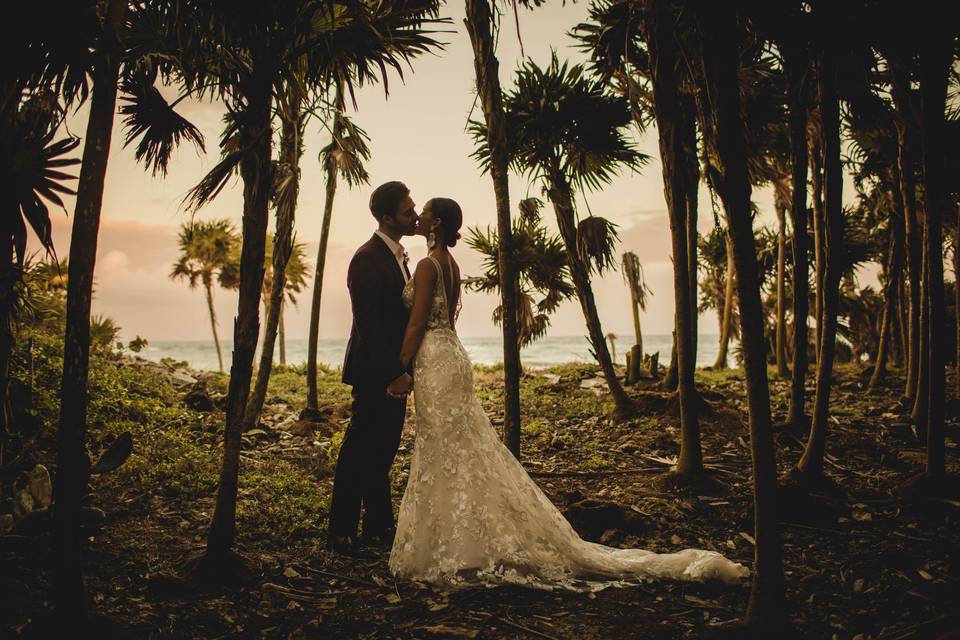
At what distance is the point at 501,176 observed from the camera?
17.6 feet

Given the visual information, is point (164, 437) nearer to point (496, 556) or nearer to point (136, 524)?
point (136, 524)

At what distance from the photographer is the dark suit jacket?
12.0 ft

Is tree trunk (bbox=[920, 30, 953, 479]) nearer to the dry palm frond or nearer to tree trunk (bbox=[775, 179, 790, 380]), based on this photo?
the dry palm frond

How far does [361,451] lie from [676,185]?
3.78 m

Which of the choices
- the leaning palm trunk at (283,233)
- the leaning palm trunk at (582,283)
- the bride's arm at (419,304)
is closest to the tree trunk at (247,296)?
the bride's arm at (419,304)

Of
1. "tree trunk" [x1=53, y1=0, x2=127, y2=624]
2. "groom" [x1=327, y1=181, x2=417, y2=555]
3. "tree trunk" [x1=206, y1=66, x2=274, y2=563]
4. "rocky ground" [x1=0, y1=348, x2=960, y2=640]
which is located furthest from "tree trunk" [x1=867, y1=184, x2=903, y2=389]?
"tree trunk" [x1=53, y1=0, x2=127, y2=624]

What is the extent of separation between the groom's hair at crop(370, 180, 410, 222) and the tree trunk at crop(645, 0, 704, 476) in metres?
2.71

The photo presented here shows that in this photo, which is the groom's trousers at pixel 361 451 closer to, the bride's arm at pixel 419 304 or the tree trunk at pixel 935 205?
the bride's arm at pixel 419 304

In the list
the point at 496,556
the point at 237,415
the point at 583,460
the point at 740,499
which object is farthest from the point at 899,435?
the point at 237,415

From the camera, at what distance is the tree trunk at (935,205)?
4.23 metres

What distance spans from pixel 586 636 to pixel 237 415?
7.65 feet

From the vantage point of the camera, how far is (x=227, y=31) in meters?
3.48

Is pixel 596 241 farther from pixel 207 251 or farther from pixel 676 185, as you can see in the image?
pixel 207 251

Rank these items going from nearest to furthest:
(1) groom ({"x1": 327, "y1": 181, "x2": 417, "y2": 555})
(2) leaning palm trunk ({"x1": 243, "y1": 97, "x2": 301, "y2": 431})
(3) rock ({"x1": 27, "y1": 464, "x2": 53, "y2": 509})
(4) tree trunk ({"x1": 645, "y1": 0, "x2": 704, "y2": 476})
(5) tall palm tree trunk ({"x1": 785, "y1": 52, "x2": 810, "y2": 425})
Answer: (1) groom ({"x1": 327, "y1": 181, "x2": 417, "y2": 555}) → (3) rock ({"x1": 27, "y1": 464, "x2": 53, "y2": 509}) → (4) tree trunk ({"x1": 645, "y1": 0, "x2": 704, "y2": 476}) → (5) tall palm tree trunk ({"x1": 785, "y1": 52, "x2": 810, "y2": 425}) → (2) leaning palm trunk ({"x1": 243, "y1": 97, "x2": 301, "y2": 431})
